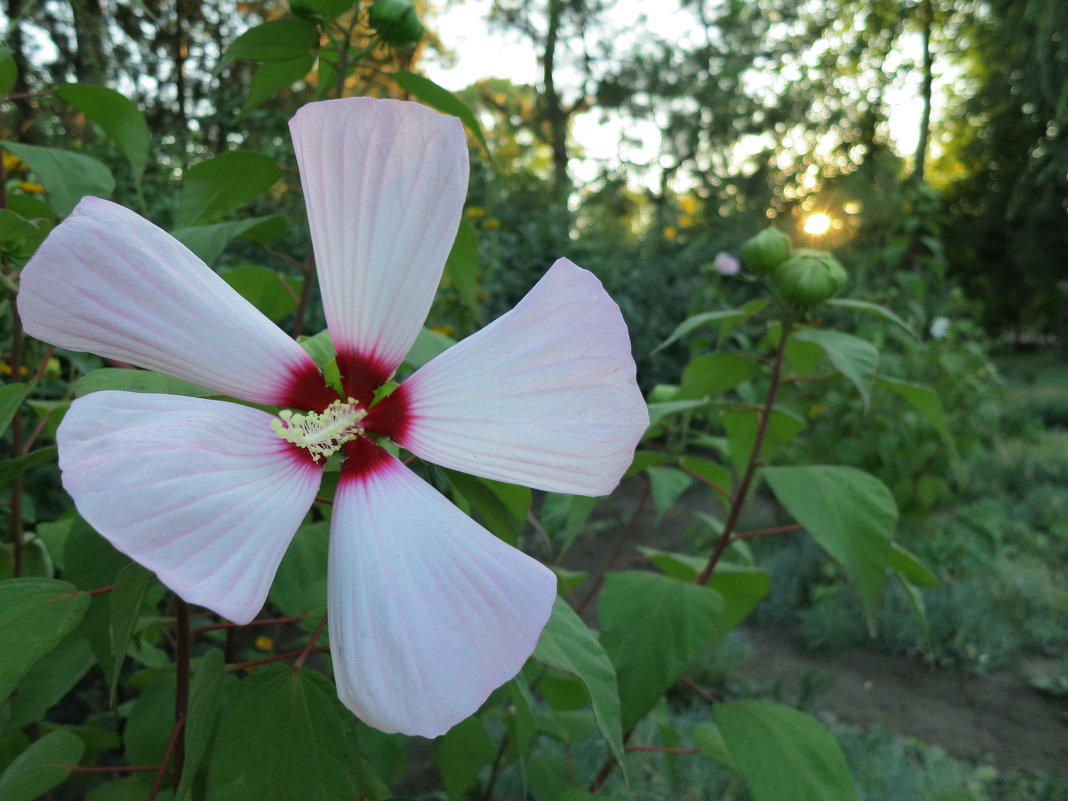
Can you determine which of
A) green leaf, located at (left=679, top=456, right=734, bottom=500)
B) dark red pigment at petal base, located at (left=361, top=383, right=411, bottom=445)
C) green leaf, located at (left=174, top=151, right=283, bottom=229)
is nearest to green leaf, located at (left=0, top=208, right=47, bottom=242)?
green leaf, located at (left=174, top=151, right=283, bottom=229)

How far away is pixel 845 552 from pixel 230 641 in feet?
2.09

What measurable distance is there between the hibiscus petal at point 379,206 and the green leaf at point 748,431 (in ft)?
2.48

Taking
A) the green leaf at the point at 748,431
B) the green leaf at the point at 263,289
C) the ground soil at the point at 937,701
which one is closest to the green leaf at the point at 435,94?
the green leaf at the point at 263,289

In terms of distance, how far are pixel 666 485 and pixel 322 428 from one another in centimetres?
106

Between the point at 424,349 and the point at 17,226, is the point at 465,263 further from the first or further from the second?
the point at 17,226

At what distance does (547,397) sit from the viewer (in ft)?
1.48

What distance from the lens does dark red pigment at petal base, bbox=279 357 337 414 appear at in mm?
499

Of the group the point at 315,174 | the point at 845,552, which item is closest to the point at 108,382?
the point at 315,174

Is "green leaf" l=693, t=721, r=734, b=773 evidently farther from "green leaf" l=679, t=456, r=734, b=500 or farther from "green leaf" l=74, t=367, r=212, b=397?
"green leaf" l=74, t=367, r=212, b=397

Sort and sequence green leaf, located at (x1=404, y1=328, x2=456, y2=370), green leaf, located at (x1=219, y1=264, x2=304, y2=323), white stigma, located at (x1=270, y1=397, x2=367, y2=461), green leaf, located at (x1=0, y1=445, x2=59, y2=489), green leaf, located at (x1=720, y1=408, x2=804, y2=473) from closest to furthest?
white stigma, located at (x1=270, y1=397, x2=367, y2=461) < green leaf, located at (x1=0, y1=445, x2=59, y2=489) < green leaf, located at (x1=404, y1=328, x2=456, y2=370) < green leaf, located at (x1=219, y1=264, x2=304, y2=323) < green leaf, located at (x1=720, y1=408, x2=804, y2=473)

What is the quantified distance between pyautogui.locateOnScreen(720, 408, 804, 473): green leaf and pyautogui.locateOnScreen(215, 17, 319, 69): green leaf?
0.73 metres

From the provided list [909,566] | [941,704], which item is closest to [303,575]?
[909,566]

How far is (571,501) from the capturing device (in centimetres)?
117

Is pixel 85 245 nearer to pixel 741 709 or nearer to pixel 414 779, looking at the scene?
pixel 741 709
